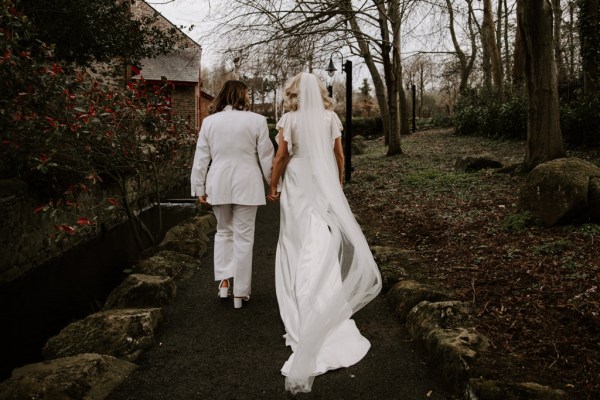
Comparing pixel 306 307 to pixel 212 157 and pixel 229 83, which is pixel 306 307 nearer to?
pixel 212 157

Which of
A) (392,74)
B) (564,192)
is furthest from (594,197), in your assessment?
(392,74)

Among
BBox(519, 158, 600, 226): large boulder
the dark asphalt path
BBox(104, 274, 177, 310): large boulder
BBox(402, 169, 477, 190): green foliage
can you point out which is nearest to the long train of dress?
the dark asphalt path

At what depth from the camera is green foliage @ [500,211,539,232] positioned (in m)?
5.73

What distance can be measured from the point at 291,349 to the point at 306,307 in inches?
14.9

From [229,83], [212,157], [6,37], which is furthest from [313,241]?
[6,37]

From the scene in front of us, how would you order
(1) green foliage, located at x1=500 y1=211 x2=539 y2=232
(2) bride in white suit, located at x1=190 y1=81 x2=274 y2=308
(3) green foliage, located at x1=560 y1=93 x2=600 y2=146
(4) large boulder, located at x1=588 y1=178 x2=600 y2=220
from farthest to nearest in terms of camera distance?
(3) green foliage, located at x1=560 y1=93 x2=600 y2=146 → (1) green foliage, located at x1=500 y1=211 x2=539 y2=232 → (4) large boulder, located at x1=588 y1=178 x2=600 y2=220 → (2) bride in white suit, located at x1=190 y1=81 x2=274 y2=308

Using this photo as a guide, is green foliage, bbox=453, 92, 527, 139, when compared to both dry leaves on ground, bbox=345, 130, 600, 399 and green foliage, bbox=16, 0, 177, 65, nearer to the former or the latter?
dry leaves on ground, bbox=345, 130, 600, 399

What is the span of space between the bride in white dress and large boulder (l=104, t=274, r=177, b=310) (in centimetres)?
128

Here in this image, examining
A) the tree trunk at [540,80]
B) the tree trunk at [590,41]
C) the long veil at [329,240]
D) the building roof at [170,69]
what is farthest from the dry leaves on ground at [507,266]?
the building roof at [170,69]

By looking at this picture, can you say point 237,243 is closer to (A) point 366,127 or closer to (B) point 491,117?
(B) point 491,117

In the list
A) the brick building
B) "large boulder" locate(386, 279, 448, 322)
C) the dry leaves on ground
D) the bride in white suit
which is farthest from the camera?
the brick building

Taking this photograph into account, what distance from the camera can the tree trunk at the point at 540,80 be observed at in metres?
8.09

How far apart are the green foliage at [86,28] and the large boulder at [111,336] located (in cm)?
549

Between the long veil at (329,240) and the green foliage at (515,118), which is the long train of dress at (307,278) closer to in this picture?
the long veil at (329,240)
